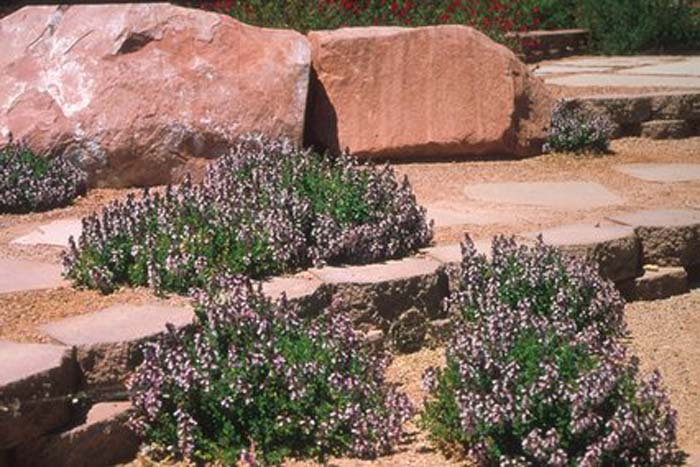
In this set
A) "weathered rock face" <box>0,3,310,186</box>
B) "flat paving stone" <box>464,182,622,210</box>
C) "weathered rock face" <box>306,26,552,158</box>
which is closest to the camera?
"flat paving stone" <box>464,182,622,210</box>

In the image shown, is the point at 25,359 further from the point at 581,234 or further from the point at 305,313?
the point at 581,234

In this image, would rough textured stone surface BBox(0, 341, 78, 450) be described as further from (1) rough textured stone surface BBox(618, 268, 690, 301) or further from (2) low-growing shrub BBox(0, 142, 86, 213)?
(1) rough textured stone surface BBox(618, 268, 690, 301)

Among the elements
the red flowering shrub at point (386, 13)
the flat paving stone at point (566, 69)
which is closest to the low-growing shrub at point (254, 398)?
the red flowering shrub at point (386, 13)

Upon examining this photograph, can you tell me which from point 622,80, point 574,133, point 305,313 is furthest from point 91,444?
point 622,80

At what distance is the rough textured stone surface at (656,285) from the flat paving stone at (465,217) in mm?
637

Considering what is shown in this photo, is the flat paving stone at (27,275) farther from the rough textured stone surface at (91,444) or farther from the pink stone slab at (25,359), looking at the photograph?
the rough textured stone surface at (91,444)

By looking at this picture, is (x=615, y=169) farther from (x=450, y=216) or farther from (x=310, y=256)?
(x=310, y=256)

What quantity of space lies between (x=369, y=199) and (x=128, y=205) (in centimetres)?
98

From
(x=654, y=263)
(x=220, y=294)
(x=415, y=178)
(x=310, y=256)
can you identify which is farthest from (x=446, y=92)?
(x=220, y=294)

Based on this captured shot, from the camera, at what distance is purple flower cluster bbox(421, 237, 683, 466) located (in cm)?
370

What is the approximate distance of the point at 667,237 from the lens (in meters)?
5.69

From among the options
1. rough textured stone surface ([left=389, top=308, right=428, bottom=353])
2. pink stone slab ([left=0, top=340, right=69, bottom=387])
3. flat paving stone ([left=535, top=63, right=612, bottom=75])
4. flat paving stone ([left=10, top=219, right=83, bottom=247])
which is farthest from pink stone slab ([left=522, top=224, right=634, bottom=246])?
flat paving stone ([left=535, top=63, right=612, bottom=75])

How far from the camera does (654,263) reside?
5.71 m

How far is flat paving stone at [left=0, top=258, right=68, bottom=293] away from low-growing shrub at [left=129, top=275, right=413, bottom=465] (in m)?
0.84
